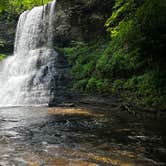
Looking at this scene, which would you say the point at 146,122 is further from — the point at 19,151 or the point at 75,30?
the point at 75,30

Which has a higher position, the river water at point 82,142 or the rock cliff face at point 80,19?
the rock cliff face at point 80,19

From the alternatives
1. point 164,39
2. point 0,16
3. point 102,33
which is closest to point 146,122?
point 164,39

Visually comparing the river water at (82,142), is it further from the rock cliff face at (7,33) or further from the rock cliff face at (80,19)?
the rock cliff face at (7,33)

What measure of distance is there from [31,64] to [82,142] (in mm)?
15694

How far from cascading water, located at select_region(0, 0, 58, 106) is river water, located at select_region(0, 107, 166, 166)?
8.76m

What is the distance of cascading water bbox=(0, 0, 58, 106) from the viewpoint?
20.7m

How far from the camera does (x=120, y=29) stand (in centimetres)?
1368

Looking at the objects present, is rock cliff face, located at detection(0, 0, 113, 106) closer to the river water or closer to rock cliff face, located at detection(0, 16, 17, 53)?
rock cliff face, located at detection(0, 16, 17, 53)

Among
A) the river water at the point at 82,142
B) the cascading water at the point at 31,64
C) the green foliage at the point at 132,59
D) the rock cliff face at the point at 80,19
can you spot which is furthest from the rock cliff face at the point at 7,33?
the river water at the point at 82,142

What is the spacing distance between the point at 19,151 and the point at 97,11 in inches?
670

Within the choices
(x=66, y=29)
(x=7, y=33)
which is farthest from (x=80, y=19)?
(x=7, y=33)

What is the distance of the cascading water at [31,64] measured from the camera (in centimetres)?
2069

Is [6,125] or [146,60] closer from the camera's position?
[6,125]

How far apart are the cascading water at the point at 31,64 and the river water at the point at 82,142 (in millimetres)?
8759
